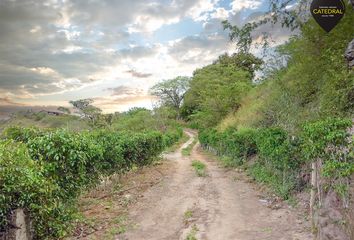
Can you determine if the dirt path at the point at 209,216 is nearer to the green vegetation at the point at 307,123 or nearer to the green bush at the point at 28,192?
the green vegetation at the point at 307,123

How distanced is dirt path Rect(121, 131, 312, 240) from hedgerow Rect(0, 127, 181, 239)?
1.88m

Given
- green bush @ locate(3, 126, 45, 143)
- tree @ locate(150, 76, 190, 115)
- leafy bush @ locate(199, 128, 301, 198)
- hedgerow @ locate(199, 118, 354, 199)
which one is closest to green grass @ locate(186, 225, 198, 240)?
hedgerow @ locate(199, 118, 354, 199)

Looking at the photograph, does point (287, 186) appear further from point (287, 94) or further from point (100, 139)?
point (287, 94)

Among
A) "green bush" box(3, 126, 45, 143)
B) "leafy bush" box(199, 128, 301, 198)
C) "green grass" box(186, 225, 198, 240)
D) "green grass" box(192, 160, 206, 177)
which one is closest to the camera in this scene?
"green grass" box(186, 225, 198, 240)

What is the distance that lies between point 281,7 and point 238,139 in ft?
38.7

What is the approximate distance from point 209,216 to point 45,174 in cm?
494

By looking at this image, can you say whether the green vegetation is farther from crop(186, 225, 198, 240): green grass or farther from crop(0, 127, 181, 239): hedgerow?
crop(0, 127, 181, 239): hedgerow

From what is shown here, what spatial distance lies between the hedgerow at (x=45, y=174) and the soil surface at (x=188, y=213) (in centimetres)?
108

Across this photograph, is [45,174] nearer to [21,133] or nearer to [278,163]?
[21,133]

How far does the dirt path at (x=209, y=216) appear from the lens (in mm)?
9076

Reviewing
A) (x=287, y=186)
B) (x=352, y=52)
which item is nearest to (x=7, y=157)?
(x=287, y=186)

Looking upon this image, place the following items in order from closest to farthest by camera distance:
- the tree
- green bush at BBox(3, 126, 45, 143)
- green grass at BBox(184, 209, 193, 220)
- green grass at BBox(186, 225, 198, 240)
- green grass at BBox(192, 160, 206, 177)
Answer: green grass at BBox(186, 225, 198, 240) < green bush at BBox(3, 126, 45, 143) < green grass at BBox(184, 209, 193, 220) < green grass at BBox(192, 160, 206, 177) < the tree

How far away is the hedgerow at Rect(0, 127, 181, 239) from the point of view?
6.93 meters

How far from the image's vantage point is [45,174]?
852 centimetres
